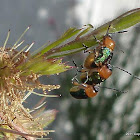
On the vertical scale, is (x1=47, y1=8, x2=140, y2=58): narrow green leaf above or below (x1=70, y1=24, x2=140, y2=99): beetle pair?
above

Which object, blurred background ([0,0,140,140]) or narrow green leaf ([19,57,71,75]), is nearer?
narrow green leaf ([19,57,71,75])

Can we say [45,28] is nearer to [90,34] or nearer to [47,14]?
[47,14]

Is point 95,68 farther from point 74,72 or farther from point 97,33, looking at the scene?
point 74,72

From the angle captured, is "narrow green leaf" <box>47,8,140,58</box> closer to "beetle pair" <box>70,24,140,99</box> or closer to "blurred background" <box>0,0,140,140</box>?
"beetle pair" <box>70,24,140,99</box>

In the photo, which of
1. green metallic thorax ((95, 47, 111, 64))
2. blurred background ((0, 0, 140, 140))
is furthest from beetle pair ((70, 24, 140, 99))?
blurred background ((0, 0, 140, 140))

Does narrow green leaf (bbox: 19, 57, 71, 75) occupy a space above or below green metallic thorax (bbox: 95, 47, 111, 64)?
below

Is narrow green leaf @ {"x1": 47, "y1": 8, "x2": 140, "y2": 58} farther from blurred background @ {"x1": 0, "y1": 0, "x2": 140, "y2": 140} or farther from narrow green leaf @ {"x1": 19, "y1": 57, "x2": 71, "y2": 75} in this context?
blurred background @ {"x1": 0, "y1": 0, "x2": 140, "y2": 140}

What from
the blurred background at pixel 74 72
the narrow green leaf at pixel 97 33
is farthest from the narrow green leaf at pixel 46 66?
the blurred background at pixel 74 72

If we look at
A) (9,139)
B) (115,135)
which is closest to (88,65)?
(9,139)

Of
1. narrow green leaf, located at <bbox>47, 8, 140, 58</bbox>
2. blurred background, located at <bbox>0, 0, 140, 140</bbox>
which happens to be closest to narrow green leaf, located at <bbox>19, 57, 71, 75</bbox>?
narrow green leaf, located at <bbox>47, 8, 140, 58</bbox>

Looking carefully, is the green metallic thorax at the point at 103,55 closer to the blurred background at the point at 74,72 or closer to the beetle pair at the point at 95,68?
the beetle pair at the point at 95,68
